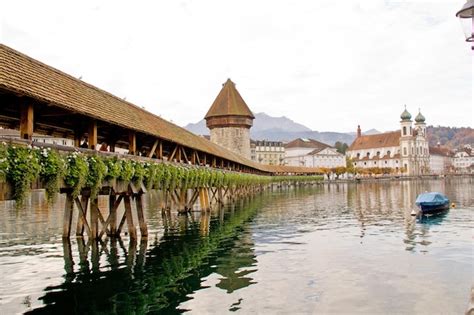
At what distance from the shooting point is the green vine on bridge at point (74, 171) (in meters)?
9.72

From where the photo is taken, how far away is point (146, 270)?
45.9 ft

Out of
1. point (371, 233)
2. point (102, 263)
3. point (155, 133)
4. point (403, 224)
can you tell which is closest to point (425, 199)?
point (403, 224)

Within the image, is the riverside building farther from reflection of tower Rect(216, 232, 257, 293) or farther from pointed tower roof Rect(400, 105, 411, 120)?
reflection of tower Rect(216, 232, 257, 293)

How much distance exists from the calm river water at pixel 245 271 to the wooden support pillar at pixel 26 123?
1915 millimetres

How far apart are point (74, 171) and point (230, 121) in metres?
57.0

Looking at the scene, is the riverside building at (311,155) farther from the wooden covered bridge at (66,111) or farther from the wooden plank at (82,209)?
the wooden plank at (82,209)

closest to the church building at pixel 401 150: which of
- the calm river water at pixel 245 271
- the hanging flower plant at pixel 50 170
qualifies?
the calm river water at pixel 245 271

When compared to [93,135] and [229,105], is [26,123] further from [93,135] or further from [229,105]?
[229,105]

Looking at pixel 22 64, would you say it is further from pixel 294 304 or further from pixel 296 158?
pixel 296 158

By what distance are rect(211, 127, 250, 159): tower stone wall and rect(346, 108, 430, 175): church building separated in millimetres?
91747

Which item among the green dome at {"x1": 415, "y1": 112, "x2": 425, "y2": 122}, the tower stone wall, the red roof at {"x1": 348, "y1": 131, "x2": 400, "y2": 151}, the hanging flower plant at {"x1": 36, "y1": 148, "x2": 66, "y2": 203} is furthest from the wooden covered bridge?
the green dome at {"x1": 415, "y1": 112, "x2": 425, "y2": 122}

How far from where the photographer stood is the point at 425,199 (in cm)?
3117

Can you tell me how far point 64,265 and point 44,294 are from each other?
3.40 m

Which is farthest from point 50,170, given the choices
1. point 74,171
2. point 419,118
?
point 419,118
